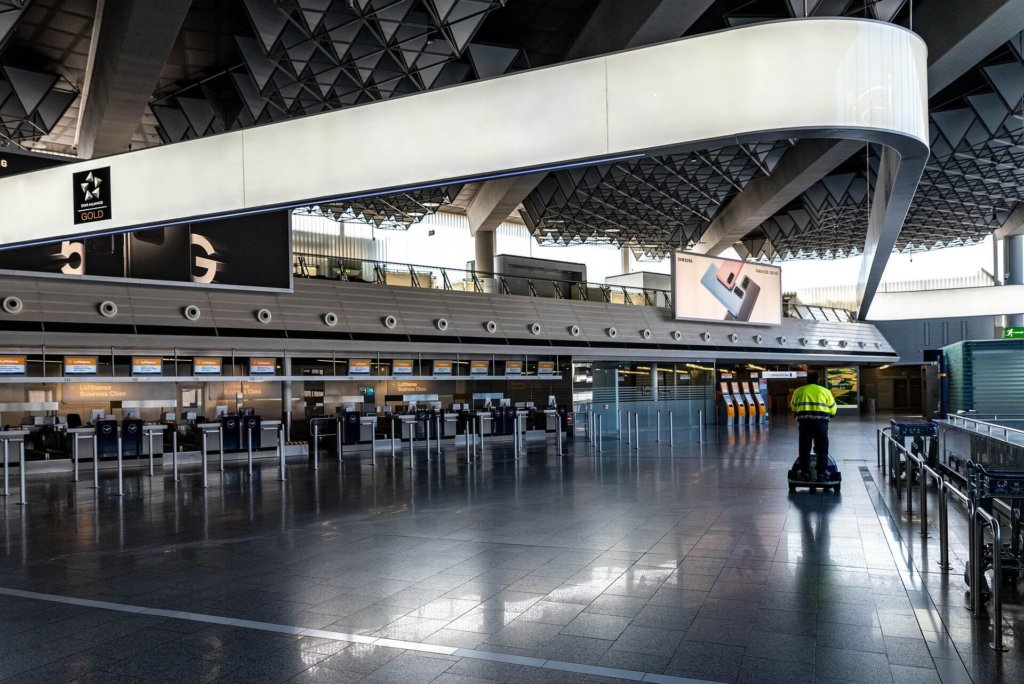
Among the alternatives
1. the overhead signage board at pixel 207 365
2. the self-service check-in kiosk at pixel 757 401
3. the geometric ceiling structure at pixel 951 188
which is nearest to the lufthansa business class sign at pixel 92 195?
the overhead signage board at pixel 207 365

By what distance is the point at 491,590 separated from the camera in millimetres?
5324

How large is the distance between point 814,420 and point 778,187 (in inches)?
773

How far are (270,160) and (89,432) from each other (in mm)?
12350

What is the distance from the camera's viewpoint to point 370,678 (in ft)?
12.1

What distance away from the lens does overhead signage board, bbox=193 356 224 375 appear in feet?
51.9

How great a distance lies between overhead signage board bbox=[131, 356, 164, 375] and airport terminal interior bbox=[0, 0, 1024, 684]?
6 centimetres

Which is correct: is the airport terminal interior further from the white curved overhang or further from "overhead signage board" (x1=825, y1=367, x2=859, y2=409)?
"overhead signage board" (x1=825, y1=367, x2=859, y2=409)

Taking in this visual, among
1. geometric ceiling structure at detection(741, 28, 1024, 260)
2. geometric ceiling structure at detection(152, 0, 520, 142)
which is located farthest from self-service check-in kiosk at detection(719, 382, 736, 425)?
geometric ceiling structure at detection(152, 0, 520, 142)

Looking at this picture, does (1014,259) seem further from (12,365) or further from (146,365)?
(12,365)

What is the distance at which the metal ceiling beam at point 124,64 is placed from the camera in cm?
1221

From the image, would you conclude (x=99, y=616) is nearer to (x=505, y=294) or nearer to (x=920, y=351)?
(x=505, y=294)

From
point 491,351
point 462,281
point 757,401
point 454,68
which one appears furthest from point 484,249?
point 757,401

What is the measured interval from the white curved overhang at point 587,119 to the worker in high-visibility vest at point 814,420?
7.64 metres

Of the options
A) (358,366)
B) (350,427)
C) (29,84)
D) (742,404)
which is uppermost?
(29,84)
